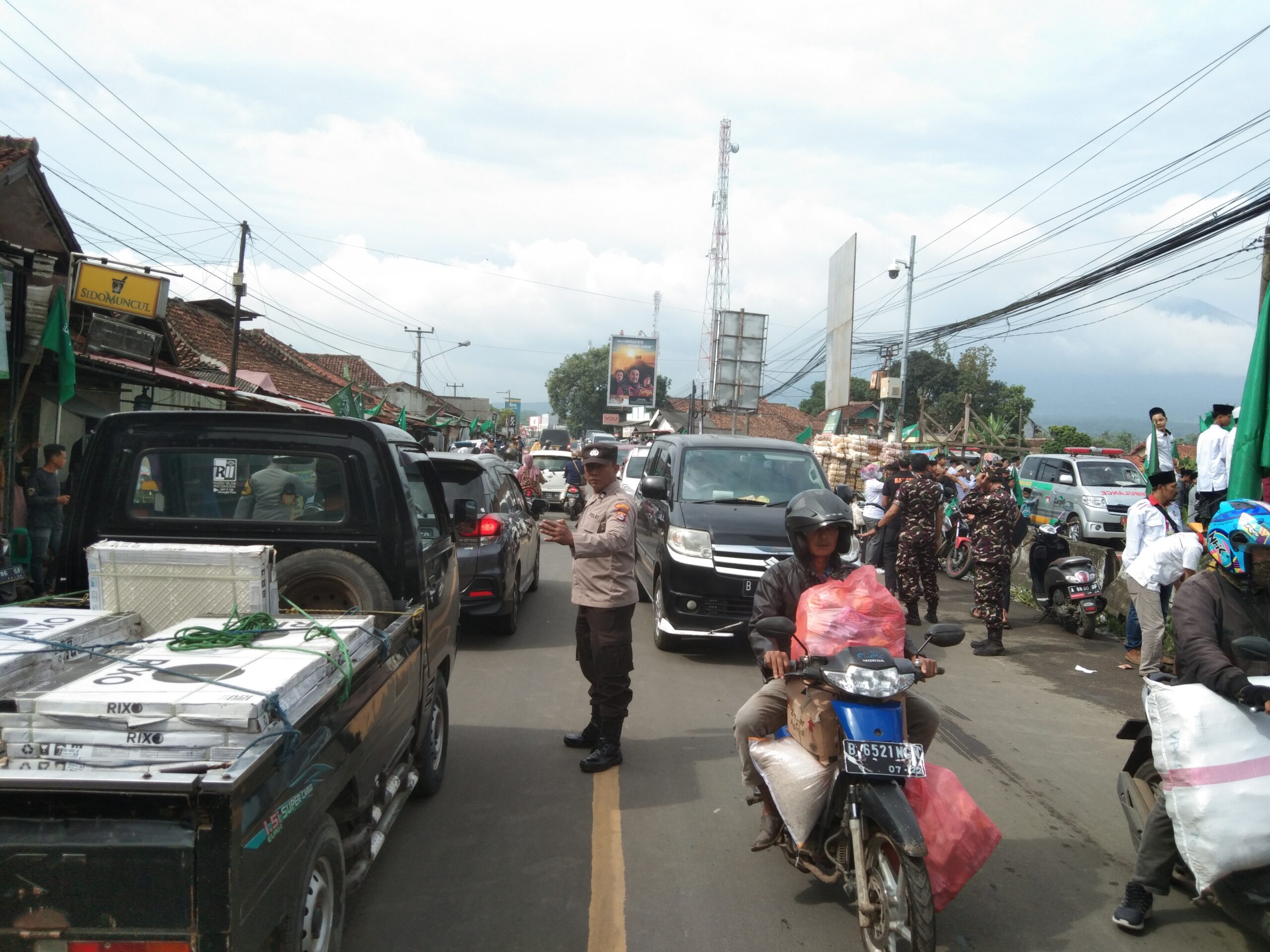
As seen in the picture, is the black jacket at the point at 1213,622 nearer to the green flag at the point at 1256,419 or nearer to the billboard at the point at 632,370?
the green flag at the point at 1256,419

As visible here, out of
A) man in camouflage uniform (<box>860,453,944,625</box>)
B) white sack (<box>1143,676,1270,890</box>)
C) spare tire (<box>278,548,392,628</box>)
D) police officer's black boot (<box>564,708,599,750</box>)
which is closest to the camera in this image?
white sack (<box>1143,676,1270,890</box>)

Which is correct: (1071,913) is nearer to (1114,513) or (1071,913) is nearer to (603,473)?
(603,473)

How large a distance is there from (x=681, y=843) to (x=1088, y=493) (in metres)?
16.3

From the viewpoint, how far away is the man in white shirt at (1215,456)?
354 inches

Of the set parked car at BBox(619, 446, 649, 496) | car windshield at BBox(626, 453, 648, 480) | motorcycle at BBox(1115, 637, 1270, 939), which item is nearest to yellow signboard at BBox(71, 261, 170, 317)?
parked car at BBox(619, 446, 649, 496)

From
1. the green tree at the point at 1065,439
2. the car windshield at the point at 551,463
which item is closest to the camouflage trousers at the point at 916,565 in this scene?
the car windshield at the point at 551,463

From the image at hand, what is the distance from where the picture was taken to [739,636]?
8984 millimetres

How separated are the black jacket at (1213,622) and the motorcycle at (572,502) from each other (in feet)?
37.6

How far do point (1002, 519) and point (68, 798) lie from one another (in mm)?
9130

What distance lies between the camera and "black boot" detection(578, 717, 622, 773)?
5.38 m

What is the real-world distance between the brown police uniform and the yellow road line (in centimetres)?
52

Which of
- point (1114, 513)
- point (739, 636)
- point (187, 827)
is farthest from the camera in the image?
point (1114, 513)

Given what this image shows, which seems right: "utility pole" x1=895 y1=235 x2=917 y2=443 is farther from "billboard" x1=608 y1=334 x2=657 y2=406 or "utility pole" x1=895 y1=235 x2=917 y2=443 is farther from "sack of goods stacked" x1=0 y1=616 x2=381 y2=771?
"billboard" x1=608 y1=334 x2=657 y2=406

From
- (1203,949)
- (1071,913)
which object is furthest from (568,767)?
(1203,949)
